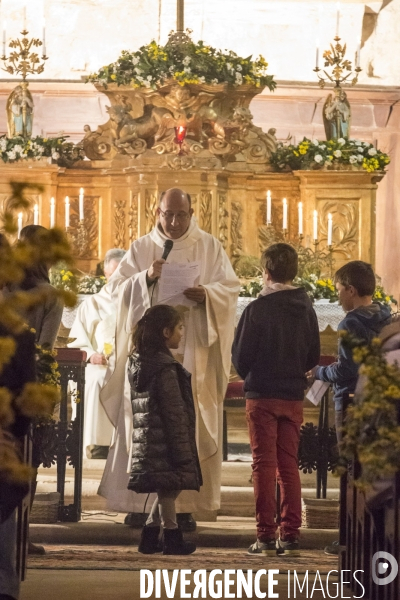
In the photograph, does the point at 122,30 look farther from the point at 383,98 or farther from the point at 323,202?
the point at 323,202

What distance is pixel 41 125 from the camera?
1506 cm

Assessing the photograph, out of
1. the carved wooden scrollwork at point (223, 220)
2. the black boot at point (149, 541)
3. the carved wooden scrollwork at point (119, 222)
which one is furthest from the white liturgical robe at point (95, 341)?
the black boot at point (149, 541)

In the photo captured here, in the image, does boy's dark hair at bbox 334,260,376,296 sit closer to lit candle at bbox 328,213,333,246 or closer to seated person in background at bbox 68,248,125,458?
seated person in background at bbox 68,248,125,458

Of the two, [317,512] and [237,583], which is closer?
[237,583]

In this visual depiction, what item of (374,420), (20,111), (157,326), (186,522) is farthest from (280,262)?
(20,111)

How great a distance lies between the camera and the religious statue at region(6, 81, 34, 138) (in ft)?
40.1

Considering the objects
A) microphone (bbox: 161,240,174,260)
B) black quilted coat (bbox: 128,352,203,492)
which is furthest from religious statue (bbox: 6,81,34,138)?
black quilted coat (bbox: 128,352,203,492)

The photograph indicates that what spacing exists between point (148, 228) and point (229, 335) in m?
4.03

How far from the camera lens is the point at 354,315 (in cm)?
668

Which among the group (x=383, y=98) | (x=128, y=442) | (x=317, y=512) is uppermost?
(x=383, y=98)

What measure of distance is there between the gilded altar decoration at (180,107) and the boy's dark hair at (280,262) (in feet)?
15.8

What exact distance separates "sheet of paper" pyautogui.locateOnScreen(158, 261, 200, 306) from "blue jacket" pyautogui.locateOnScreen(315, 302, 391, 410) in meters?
1.08

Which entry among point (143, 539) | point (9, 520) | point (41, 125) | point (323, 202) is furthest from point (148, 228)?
point (9, 520)

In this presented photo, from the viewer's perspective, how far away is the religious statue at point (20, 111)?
1221 cm
